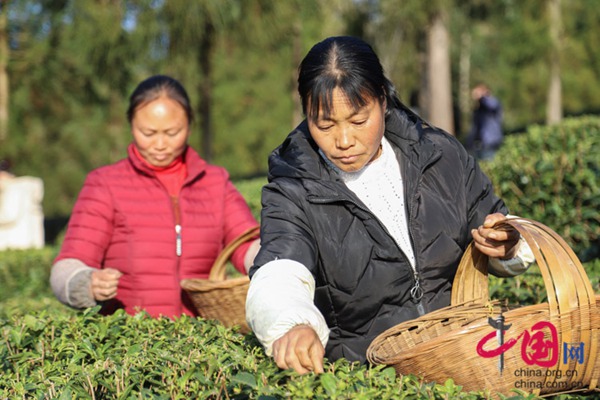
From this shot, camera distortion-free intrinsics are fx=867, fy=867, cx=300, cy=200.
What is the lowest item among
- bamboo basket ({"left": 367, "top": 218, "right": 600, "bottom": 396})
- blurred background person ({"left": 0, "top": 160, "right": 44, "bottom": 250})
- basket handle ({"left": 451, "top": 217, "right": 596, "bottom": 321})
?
blurred background person ({"left": 0, "top": 160, "right": 44, "bottom": 250})

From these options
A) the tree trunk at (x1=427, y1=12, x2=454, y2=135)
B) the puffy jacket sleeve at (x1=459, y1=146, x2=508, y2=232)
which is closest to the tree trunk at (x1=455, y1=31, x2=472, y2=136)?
the tree trunk at (x1=427, y1=12, x2=454, y2=135)

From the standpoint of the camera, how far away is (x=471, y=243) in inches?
104

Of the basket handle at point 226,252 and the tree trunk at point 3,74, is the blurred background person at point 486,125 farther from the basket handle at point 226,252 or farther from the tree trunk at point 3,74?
the basket handle at point 226,252

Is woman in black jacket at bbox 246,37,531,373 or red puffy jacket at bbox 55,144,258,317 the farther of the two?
red puffy jacket at bbox 55,144,258,317

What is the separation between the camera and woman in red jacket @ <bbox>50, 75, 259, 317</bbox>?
12.6 ft

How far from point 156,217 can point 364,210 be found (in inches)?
63.2

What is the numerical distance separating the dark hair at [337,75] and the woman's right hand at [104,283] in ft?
4.10

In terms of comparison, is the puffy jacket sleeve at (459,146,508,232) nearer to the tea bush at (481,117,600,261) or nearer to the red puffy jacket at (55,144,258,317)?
the red puffy jacket at (55,144,258,317)

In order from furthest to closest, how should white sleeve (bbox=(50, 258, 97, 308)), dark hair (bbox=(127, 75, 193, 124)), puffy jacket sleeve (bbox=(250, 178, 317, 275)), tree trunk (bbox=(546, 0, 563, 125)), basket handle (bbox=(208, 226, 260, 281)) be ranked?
tree trunk (bbox=(546, 0, 563, 125))
dark hair (bbox=(127, 75, 193, 124))
basket handle (bbox=(208, 226, 260, 281))
white sleeve (bbox=(50, 258, 97, 308))
puffy jacket sleeve (bbox=(250, 178, 317, 275))

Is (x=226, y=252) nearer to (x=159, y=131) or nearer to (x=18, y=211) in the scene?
(x=159, y=131)

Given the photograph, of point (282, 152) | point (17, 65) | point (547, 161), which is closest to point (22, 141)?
point (17, 65)

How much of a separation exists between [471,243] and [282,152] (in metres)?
0.65

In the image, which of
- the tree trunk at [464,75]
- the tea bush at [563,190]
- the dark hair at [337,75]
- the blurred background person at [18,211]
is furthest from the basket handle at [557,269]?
the tree trunk at [464,75]

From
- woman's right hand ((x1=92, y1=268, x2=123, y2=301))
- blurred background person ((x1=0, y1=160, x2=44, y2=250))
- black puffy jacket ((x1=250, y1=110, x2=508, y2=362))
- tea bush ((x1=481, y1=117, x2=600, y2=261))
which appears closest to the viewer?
black puffy jacket ((x1=250, y1=110, x2=508, y2=362))
